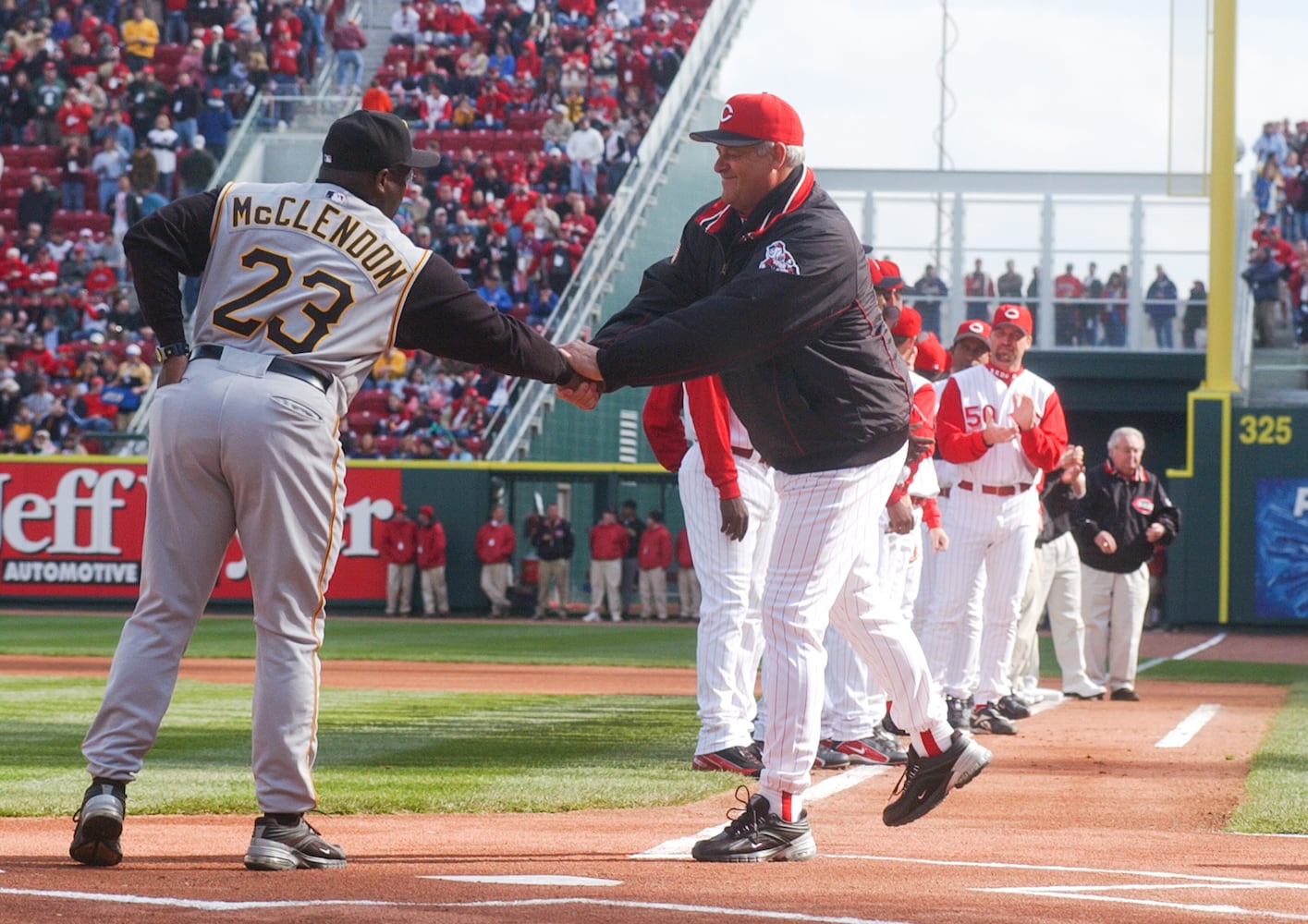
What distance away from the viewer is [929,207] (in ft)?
86.0

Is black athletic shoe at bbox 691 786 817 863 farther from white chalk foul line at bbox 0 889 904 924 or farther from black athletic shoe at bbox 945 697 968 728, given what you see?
black athletic shoe at bbox 945 697 968 728

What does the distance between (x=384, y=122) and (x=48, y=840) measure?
224cm

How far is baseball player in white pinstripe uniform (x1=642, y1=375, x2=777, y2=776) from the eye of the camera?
6.57 m

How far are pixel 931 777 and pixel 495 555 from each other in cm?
1906

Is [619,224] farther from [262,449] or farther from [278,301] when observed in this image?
[262,449]

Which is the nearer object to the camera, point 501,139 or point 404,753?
point 404,753

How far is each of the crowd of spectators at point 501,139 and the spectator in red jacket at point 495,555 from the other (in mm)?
1271

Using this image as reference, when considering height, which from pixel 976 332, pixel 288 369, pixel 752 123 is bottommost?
pixel 288 369

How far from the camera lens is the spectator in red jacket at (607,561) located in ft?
78.0

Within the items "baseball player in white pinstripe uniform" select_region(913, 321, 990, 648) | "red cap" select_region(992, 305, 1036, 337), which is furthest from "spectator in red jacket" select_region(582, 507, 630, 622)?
"red cap" select_region(992, 305, 1036, 337)

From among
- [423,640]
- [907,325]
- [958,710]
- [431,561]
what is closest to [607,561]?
[431,561]

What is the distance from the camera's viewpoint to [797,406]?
16.0 ft

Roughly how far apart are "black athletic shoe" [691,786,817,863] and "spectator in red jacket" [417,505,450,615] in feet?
62.4

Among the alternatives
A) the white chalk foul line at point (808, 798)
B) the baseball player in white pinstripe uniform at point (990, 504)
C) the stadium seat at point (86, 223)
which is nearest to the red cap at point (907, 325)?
the baseball player in white pinstripe uniform at point (990, 504)
